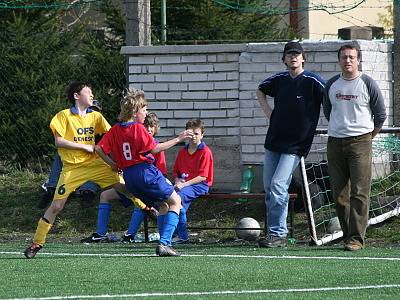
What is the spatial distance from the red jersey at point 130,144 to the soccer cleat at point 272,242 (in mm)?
1866

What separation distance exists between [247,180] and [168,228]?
443 centimetres

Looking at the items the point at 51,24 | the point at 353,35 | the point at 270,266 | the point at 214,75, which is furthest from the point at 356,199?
the point at 51,24

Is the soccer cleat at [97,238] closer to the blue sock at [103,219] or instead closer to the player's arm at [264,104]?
the blue sock at [103,219]

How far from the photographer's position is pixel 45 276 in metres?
9.35

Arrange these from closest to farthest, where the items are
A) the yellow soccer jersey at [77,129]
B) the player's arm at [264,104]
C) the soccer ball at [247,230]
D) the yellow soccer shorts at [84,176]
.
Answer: the yellow soccer shorts at [84,176] < the yellow soccer jersey at [77,129] < the player's arm at [264,104] < the soccer ball at [247,230]

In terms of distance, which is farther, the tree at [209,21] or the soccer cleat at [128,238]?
the tree at [209,21]

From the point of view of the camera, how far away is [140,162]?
11.3m

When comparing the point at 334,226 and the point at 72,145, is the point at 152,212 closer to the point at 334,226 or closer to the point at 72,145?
the point at 72,145

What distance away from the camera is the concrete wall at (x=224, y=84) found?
15.5 meters

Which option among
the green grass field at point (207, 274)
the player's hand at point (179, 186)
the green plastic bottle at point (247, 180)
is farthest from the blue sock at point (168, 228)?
the green plastic bottle at point (247, 180)

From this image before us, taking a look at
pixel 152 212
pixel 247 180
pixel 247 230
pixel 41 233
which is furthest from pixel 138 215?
pixel 41 233

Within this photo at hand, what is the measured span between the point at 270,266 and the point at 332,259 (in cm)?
84

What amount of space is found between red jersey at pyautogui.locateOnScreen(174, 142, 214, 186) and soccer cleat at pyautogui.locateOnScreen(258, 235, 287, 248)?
1729 millimetres

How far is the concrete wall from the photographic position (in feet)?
50.8
